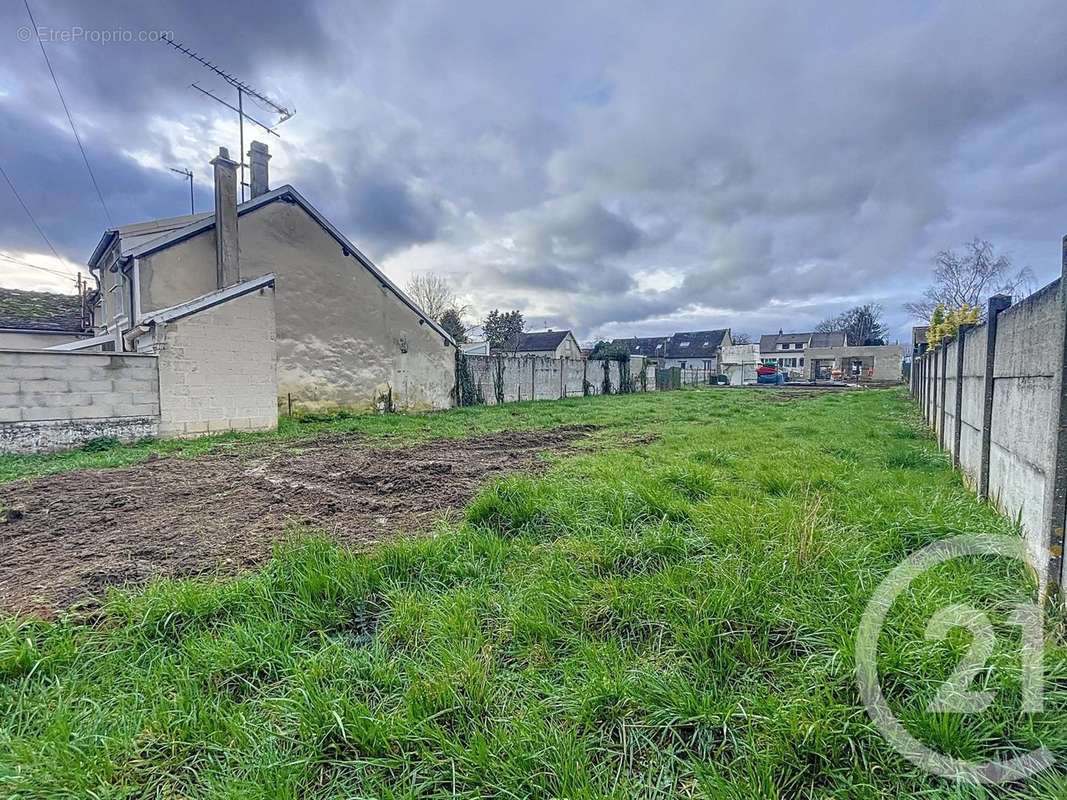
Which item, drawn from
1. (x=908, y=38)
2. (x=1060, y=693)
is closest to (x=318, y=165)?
(x=908, y=38)

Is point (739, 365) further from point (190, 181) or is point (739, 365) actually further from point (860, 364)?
point (190, 181)

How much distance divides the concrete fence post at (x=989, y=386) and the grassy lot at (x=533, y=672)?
43cm

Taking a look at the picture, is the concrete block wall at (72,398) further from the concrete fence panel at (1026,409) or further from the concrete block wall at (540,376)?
the concrete fence panel at (1026,409)

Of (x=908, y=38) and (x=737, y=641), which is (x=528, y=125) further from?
(x=737, y=641)

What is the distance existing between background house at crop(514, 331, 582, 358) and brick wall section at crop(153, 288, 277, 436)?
120ft

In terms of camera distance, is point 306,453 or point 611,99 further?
point 611,99

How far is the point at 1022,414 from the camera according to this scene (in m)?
2.46

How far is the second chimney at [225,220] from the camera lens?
10805mm

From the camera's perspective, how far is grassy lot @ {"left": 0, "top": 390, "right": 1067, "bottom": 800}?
1.32m

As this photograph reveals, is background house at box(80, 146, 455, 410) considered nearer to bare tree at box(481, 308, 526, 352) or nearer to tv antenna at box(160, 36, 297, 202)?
tv antenna at box(160, 36, 297, 202)

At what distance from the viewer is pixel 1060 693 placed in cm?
133

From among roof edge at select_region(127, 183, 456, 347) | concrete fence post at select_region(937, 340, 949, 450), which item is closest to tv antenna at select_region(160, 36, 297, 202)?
roof edge at select_region(127, 183, 456, 347)

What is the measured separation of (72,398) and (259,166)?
9.68m

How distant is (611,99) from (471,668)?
37.6 feet
